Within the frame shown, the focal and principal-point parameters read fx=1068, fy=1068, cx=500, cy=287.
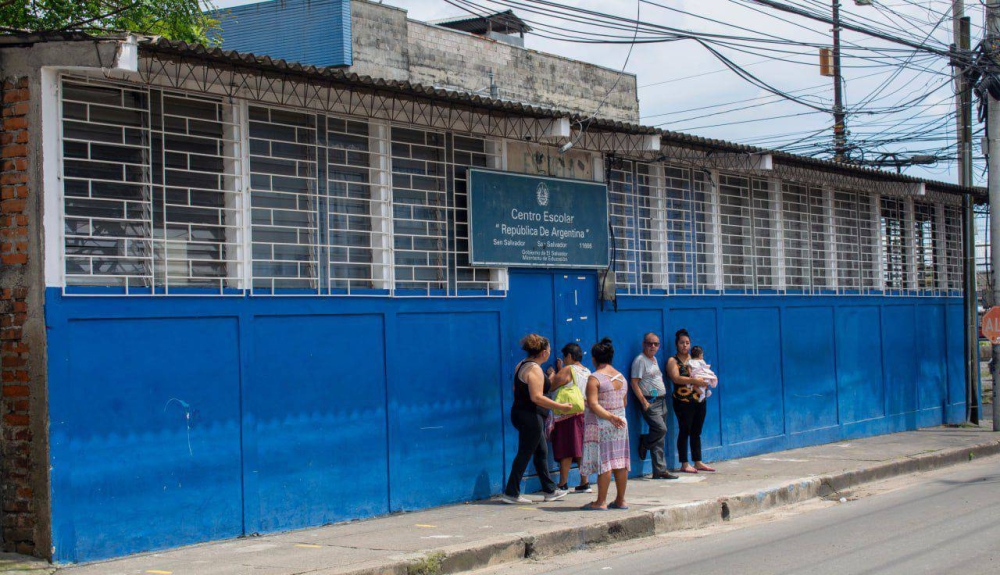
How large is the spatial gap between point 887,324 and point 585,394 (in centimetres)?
941

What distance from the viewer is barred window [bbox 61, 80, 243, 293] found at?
7.83 m

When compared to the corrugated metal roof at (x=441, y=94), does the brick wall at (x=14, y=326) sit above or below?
below

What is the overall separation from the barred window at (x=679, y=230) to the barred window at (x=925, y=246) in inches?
265

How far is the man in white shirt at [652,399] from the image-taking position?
1209cm

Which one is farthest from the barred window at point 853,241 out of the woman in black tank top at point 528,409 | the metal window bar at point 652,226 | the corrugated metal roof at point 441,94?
the woman in black tank top at point 528,409

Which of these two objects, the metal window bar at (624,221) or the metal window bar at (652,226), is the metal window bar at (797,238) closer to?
the metal window bar at (652,226)

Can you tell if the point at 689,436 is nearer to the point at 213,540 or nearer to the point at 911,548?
the point at 911,548

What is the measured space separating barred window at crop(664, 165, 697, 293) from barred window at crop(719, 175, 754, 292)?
0.68 m

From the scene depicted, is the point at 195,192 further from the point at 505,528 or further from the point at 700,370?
the point at 700,370

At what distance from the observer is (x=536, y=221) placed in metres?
11.4

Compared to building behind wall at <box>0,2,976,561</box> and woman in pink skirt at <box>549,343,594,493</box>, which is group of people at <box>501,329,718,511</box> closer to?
woman in pink skirt at <box>549,343,594,493</box>

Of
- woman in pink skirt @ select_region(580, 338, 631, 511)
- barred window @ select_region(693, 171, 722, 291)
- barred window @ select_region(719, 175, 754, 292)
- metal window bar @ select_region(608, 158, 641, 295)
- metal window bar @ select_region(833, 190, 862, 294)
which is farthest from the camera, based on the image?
metal window bar @ select_region(833, 190, 862, 294)

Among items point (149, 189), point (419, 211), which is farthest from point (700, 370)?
point (149, 189)

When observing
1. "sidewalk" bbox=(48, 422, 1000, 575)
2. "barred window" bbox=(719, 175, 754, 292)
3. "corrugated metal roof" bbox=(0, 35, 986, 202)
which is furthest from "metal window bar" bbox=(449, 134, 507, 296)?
"barred window" bbox=(719, 175, 754, 292)
